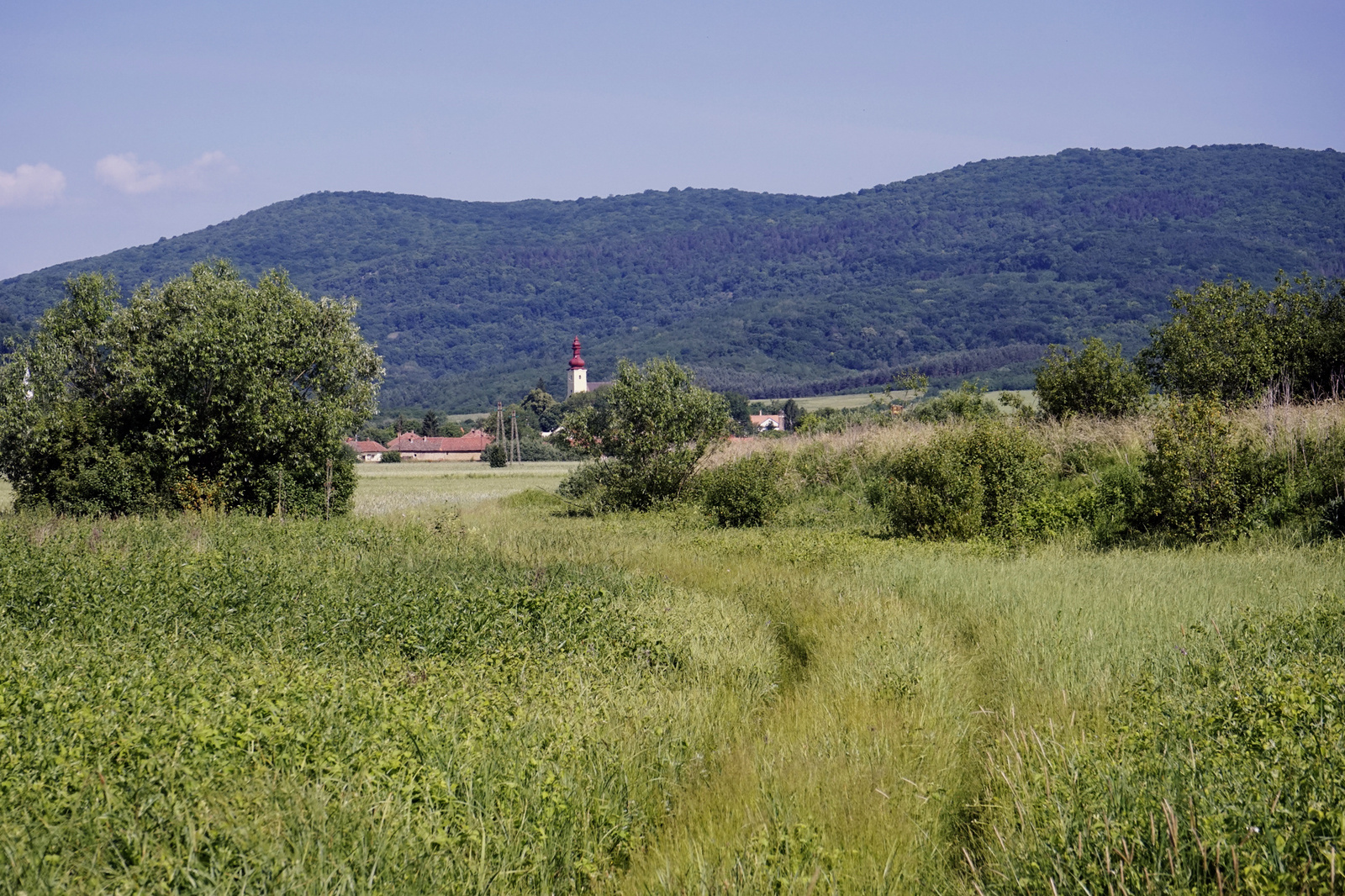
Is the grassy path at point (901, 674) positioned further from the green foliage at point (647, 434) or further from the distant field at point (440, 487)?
the distant field at point (440, 487)

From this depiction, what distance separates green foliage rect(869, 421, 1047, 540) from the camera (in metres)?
16.8

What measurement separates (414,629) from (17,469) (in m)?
21.4

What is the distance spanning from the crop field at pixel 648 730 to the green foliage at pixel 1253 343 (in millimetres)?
16077

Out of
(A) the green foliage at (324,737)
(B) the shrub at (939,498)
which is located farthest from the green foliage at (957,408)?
(A) the green foliage at (324,737)

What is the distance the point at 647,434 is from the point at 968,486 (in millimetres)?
11171

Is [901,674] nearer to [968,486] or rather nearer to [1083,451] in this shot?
[968,486]

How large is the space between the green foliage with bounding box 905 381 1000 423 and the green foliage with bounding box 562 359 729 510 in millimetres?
6554

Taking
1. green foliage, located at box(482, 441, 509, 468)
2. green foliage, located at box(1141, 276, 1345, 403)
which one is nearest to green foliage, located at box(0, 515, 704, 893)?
green foliage, located at box(1141, 276, 1345, 403)

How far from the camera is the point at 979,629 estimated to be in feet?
29.1

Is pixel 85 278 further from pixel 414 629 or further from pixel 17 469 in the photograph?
pixel 414 629

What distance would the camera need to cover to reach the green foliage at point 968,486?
16781 millimetres

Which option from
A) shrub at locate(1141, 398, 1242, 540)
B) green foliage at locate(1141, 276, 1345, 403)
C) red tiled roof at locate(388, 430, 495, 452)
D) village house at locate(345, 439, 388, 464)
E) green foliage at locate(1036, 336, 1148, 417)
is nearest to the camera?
shrub at locate(1141, 398, 1242, 540)

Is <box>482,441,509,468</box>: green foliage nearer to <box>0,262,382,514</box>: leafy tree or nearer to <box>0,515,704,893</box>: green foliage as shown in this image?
<box>0,262,382,514</box>: leafy tree

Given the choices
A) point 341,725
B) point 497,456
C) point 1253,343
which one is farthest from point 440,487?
point 341,725
